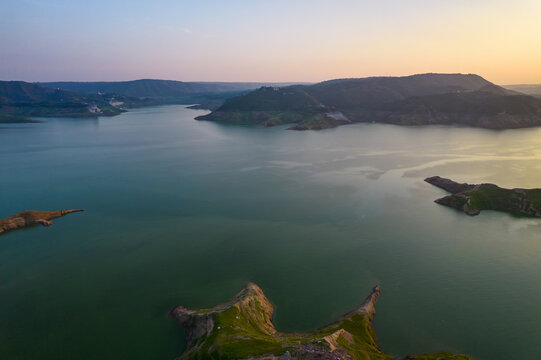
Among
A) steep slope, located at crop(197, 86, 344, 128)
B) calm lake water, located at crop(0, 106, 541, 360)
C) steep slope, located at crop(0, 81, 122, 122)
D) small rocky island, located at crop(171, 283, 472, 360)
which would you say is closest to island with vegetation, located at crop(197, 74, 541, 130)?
steep slope, located at crop(197, 86, 344, 128)

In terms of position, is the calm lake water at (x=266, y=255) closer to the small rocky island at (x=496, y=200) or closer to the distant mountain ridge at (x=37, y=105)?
the small rocky island at (x=496, y=200)

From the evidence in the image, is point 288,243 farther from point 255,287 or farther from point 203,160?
point 203,160

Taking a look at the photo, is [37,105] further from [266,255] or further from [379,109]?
[266,255]

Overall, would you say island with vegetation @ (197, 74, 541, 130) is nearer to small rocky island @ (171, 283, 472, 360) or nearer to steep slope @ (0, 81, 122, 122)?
steep slope @ (0, 81, 122, 122)

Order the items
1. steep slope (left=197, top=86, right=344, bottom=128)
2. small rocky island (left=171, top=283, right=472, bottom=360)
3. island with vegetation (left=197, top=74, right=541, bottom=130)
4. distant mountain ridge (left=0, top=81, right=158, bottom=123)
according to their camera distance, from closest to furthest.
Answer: small rocky island (left=171, top=283, right=472, bottom=360) → island with vegetation (left=197, top=74, right=541, bottom=130) → steep slope (left=197, top=86, right=344, bottom=128) → distant mountain ridge (left=0, top=81, right=158, bottom=123)

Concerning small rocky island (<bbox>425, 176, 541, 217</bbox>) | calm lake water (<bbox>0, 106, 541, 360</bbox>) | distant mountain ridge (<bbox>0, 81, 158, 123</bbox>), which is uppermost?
distant mountain ridge (<bbox>0, 81, 158, 123</bbox>)

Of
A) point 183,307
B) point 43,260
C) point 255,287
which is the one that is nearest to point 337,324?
point 255,287

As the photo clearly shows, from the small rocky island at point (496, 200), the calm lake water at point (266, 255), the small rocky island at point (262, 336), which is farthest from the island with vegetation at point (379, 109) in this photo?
the small rocky island at point (262, 336)

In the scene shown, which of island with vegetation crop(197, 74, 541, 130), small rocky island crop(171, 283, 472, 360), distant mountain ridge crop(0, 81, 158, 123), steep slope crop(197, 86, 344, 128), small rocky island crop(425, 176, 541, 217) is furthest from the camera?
distant mountain ridge crop(0, 81, 158, 123)
